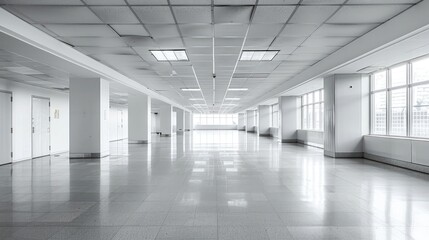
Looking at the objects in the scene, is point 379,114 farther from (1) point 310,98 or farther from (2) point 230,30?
(2) point 230,30

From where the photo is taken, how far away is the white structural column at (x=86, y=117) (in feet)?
37.4

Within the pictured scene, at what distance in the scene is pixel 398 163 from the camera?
8.98m

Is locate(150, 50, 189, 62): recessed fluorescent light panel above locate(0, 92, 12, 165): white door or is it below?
above

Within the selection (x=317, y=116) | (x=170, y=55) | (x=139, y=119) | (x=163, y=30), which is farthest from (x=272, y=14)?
(x=139, y=119)

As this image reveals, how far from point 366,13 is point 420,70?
425 centimetres

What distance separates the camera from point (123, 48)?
832cm

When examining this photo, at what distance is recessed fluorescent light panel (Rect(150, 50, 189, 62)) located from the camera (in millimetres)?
8703

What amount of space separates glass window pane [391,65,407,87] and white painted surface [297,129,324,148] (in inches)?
234

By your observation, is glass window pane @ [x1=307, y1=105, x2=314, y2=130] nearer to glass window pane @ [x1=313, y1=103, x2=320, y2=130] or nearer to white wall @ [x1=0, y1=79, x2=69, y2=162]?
glass window pane @ [x1=313, y1=103, x2=320, y2=130]

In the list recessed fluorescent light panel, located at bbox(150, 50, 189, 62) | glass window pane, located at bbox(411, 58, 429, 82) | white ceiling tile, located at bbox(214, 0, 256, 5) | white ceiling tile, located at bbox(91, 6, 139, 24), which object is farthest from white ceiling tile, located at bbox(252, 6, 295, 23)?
glass window pane, located at bbox(411, 58, 429, 82)

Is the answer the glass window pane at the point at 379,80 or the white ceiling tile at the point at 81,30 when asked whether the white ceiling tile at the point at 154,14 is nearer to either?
the white ceiling tile at the point at 81,30

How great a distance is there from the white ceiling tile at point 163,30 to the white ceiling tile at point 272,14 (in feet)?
6.55

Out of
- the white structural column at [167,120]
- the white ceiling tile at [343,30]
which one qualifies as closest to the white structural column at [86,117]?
the white ceiling tile at [343,30]

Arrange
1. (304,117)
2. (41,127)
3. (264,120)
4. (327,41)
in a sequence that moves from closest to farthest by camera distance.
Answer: (327,41)
(41,127)
(304,117)
(264,120)
